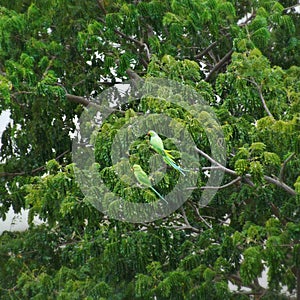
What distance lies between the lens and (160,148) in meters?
6.07

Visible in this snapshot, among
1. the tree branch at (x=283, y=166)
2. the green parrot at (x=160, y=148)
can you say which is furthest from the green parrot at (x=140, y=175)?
the tree branch at (x=283, y=166)

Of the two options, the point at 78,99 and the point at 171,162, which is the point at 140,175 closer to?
the point at 171,162

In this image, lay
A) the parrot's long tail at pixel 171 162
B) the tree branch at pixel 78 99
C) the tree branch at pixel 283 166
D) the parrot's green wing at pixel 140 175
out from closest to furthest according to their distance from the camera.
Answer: the parrot's green wing at pixel 140 175, the parrot's long tail at pixel 171 162, the tree branch at pixel 283 166, the tree branch at pixel 78 99

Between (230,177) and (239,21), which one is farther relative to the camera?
(239,21)

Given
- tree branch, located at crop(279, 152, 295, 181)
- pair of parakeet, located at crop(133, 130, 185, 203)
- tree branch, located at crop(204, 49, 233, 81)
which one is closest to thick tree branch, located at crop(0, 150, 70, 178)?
tree branch, located at crop(204, 49, 233, 81)

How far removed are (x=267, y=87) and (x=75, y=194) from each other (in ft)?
5.98

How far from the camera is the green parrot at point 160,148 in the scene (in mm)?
6059

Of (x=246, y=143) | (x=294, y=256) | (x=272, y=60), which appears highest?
(x=272, y=60)

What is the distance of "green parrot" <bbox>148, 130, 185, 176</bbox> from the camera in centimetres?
606

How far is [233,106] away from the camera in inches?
295

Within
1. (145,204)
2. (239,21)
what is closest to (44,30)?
(239,21)

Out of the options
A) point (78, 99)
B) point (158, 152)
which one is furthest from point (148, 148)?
point (78, 99)

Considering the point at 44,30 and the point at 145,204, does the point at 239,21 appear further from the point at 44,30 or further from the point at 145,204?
the point at 145,204

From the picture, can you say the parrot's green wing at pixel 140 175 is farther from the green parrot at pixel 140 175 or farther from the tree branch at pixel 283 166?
the tree branch at pixel 283 166
